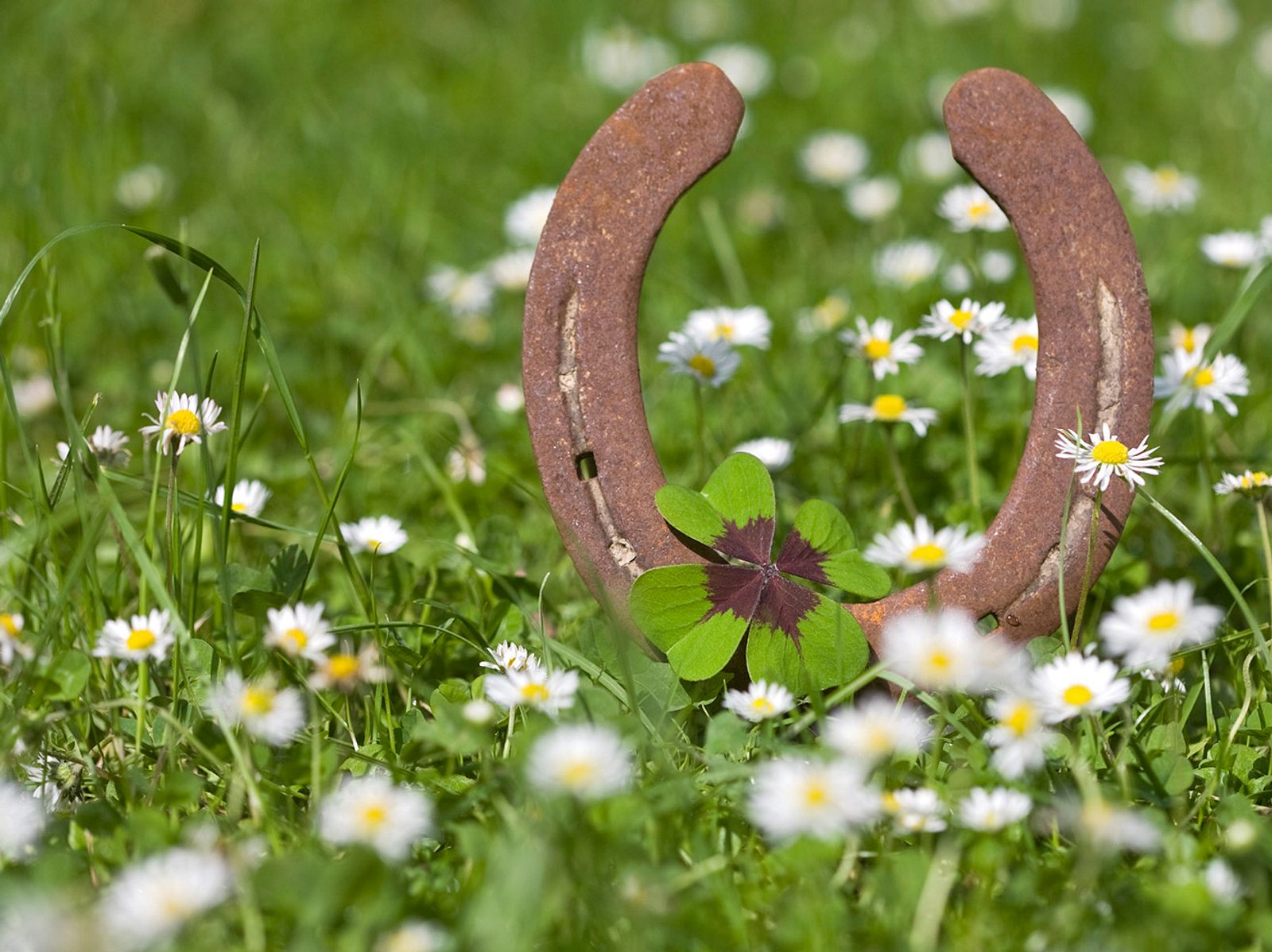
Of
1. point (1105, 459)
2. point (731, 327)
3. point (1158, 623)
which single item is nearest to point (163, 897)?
point (1158, 623)

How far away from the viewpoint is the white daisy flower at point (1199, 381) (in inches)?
67.3

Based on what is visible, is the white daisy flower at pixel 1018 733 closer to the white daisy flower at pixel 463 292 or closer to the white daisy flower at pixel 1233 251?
the white daisy flower at pixel 1233 251

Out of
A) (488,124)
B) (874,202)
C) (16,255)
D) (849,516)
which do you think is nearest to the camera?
(849,516)

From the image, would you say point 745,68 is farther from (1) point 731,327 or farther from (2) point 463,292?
(1) point 731,327

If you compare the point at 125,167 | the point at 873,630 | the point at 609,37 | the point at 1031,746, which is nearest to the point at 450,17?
Answer: the point at 609,37

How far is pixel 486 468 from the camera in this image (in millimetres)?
1916

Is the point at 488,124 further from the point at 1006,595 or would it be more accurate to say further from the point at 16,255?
the point at 1006,595

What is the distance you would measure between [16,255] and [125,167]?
55 cm

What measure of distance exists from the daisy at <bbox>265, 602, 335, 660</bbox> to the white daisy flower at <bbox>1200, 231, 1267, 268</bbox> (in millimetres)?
1641

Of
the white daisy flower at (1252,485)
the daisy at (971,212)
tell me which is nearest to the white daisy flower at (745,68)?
the daisy at (971,212)

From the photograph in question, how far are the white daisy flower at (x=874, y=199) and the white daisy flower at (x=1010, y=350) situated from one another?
1217 mm

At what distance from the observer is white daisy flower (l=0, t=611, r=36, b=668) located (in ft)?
4.75

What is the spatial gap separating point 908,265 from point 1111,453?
1.26 metres

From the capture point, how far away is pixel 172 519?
1483 mm
